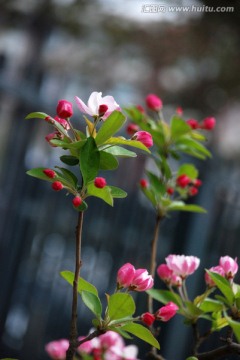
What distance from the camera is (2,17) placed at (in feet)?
13.2

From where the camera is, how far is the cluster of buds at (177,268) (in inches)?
24.7

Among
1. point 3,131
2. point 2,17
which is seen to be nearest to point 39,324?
point 3,131

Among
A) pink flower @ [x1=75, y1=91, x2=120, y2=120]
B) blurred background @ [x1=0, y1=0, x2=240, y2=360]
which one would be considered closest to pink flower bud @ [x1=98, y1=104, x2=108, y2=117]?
pink flower @ [x1=75, y1=91, x2=120, y2=120]

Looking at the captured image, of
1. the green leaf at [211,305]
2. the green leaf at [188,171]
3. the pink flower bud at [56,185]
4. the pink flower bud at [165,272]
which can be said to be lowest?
the green leaf at [211,305]

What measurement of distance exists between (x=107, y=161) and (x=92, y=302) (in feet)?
0.40

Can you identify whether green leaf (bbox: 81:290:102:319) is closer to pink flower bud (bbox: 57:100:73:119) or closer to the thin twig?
the thin twig

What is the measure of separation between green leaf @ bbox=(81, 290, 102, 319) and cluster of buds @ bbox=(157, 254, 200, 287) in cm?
12

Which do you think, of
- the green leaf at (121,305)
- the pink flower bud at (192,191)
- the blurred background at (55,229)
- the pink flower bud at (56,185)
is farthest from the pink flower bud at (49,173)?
the blurred background at (55,229)

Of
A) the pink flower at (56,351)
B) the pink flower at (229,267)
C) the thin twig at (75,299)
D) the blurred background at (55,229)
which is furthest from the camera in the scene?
the blurred background at (55,229)

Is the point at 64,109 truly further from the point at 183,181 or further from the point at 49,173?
the point at 183,181

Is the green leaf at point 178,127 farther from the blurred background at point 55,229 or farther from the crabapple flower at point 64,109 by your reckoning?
the blurred background at point 55,229

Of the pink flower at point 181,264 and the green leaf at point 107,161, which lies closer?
the green leaf at point 107,161

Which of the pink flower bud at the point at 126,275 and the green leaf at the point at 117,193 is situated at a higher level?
the green leaf at the point at 117,193

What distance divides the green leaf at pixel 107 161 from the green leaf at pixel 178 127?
0.28 meters
